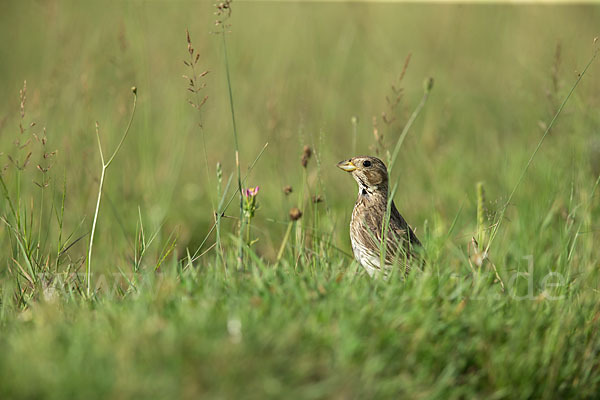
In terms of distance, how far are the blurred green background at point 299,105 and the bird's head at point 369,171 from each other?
7.7 inches

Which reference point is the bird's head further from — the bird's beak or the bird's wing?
the bird's wing

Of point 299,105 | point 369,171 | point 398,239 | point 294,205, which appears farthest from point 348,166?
point 299,105

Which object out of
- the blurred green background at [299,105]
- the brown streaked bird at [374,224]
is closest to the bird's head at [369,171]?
the brown streaked bird at [374,224]

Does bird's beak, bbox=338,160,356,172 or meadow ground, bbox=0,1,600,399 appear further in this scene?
bird's beak, bbox=338,160,356,172

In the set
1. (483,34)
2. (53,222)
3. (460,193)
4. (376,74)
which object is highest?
(483,34)

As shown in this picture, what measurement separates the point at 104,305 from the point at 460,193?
3.37 m

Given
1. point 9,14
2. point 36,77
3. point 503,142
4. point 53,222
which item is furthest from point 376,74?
point 9,14

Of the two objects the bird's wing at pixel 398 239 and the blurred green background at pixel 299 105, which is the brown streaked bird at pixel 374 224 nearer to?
the bird's wing at pixel 398 239

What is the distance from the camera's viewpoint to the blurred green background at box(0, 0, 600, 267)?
5.21 meters

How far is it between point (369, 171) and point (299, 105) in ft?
10.00

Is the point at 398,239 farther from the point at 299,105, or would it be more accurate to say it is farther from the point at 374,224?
the point at 299,105

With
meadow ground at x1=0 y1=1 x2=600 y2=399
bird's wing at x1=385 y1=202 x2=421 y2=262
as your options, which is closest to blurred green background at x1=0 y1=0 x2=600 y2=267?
meadow ground at x1=0 y1=1 x2=600 y2=399

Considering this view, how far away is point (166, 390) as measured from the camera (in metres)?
2.04

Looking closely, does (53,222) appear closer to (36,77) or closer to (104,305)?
(104,305)
